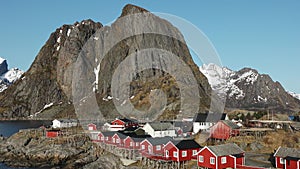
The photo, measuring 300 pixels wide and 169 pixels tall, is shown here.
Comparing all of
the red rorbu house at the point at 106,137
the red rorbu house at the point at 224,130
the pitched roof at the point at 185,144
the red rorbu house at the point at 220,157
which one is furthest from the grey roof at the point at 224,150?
the red rorbu house at the point at 106,137

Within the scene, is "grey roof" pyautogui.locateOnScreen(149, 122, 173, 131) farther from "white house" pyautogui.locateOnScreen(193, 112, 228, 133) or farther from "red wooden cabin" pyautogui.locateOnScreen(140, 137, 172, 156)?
"red wooden cabin" pyautogui.locateOnScreen(140, 137, 172, 156)

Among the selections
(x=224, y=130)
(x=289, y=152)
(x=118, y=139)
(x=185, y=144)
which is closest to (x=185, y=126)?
(x=224, y=130)

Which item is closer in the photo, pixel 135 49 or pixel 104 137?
pixel 104 137

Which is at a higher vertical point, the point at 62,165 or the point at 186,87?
the point at 186,87

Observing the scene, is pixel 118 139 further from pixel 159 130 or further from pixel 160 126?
pixel 160 126

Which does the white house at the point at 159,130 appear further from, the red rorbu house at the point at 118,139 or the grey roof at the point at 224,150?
the grey roof at the point at 224,150

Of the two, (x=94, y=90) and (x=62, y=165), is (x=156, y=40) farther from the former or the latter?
(x=62, y=165)

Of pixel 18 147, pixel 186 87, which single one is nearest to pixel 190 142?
pixel 18 147
